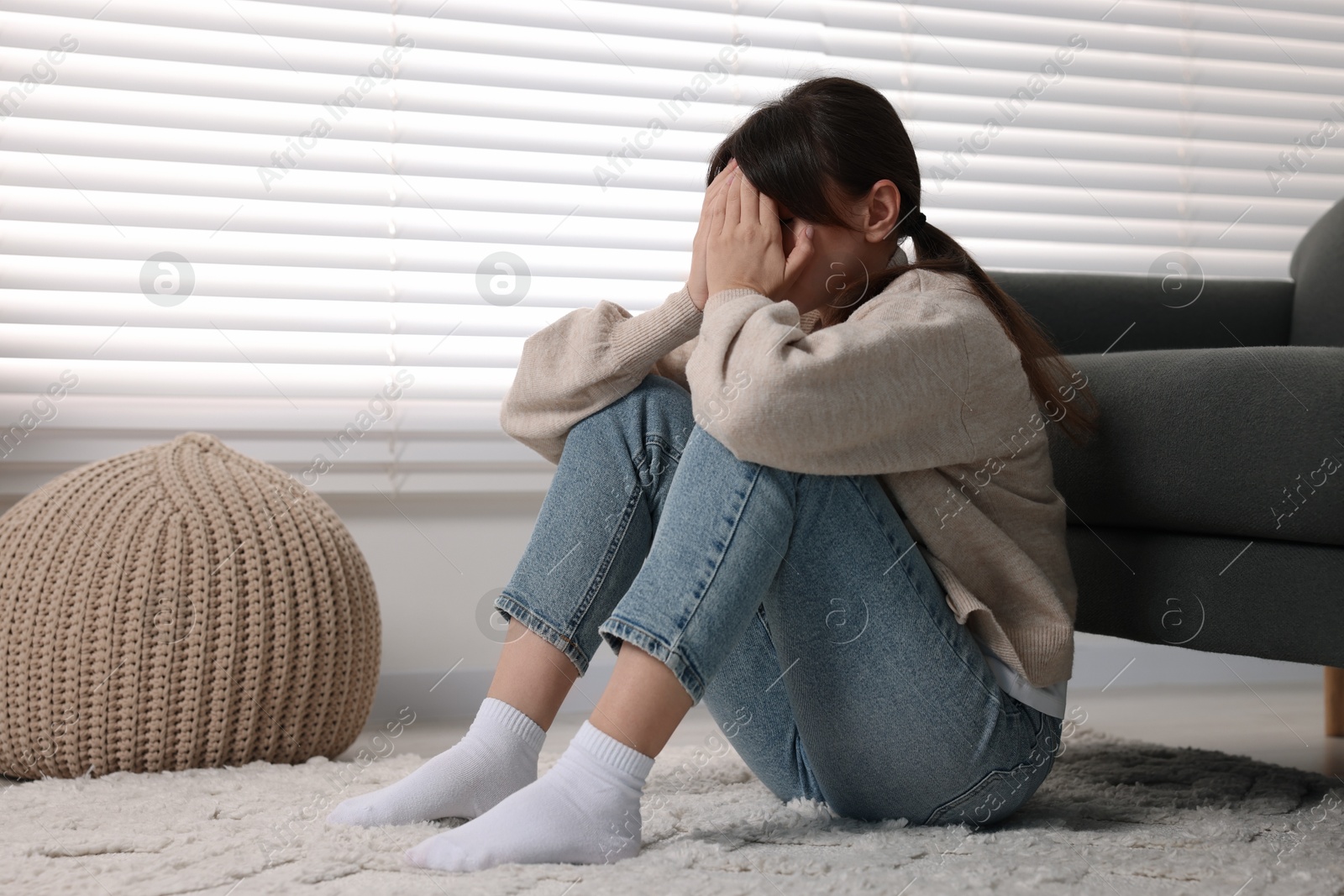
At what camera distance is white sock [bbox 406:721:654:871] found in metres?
0.70

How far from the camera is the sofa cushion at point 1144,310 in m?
1.33

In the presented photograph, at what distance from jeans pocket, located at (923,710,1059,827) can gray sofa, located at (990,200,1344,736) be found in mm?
162

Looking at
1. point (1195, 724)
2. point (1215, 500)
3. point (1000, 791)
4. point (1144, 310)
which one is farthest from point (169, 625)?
point (1195, 724)

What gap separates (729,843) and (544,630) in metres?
0.21

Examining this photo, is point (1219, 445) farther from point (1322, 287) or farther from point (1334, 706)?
point (1334, 706)

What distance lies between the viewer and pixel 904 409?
0.73 metres

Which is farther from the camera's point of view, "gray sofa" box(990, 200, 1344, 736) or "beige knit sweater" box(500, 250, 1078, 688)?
"gray sofa" box(990, 200, 1344, 736)

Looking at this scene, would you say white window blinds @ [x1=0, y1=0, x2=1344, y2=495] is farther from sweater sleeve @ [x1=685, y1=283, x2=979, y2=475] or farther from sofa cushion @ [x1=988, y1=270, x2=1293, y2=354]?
sweater sleeve @ [x1=685, y1=283, x2=979, y2=475]

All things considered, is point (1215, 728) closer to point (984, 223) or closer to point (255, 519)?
point (984, 223)

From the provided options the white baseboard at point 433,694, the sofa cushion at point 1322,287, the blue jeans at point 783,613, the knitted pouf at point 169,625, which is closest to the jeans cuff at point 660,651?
the blue jeans at point 783,613

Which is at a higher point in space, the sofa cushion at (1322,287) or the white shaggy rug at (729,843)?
the sofa cushion at (1322,287)

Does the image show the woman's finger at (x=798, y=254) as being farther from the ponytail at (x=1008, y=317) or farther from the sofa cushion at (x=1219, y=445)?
the sofa cushion at (x=1219, y=445)

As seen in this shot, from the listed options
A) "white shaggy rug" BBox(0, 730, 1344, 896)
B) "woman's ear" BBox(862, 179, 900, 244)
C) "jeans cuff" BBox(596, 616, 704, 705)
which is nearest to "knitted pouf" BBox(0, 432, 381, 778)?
"white shaggy rug" BBox(0, 730, 1344, 896)

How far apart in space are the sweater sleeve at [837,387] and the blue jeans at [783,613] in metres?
0.03
